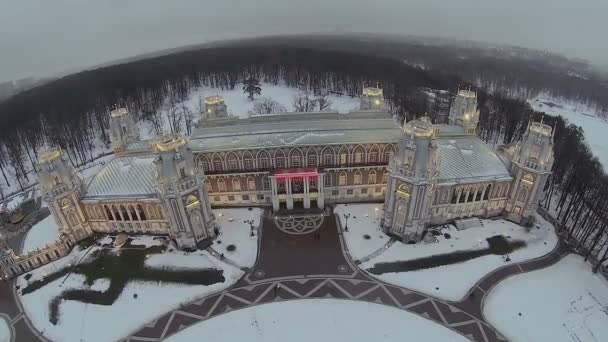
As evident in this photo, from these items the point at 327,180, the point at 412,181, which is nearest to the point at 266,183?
the point at 327,180

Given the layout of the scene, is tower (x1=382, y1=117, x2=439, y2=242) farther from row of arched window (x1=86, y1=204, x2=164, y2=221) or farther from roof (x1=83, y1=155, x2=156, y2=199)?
roof (x1=83, y1=155, x2=156, y2=199)

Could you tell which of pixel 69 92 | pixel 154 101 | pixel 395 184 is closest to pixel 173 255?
pixel 395 184

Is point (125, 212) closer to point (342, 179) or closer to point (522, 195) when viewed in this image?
point (342, 179)

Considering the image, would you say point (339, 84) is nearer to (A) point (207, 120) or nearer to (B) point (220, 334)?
(A) point (207, 120)

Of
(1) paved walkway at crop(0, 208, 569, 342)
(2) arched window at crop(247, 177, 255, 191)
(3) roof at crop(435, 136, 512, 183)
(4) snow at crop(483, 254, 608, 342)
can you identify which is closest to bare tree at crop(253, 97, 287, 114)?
(2) arched window at crop(247, 177, 255, 191)

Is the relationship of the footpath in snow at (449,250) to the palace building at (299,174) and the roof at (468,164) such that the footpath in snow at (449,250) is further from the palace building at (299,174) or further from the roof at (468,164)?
the roof at (468,164)
